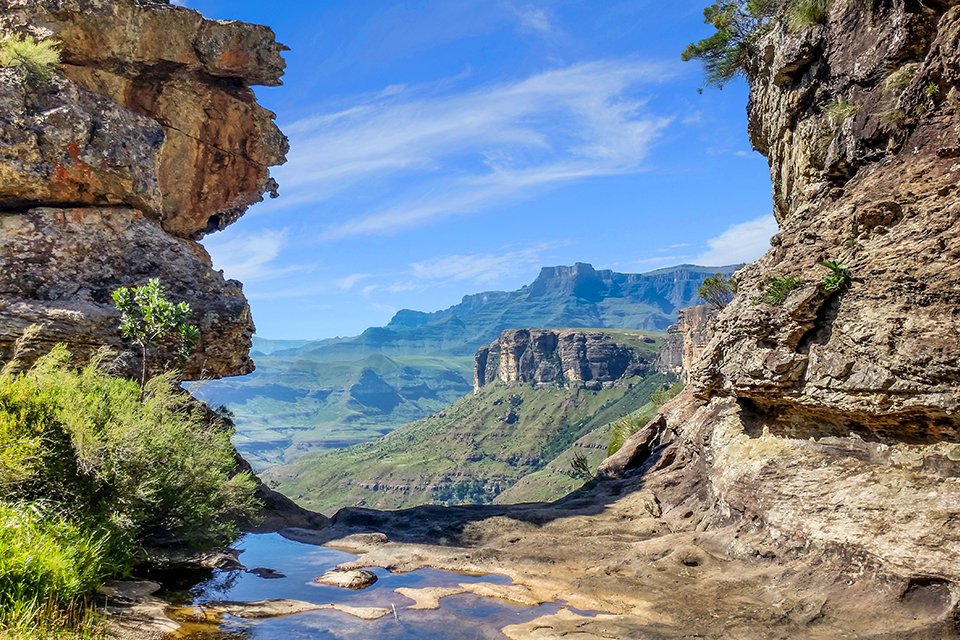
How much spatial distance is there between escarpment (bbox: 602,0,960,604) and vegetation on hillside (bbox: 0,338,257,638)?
2412 cm

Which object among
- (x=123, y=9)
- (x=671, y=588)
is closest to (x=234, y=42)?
(x=123, y=9)

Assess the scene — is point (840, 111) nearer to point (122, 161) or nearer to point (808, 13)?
point (808, 13)

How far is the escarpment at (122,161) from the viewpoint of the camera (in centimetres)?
3497

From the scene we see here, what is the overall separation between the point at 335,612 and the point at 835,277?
24.6 m

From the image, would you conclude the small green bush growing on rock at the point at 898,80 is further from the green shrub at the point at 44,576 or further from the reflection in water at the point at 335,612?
the green shrub at the point at 44,576

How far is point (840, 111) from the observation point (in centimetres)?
2838

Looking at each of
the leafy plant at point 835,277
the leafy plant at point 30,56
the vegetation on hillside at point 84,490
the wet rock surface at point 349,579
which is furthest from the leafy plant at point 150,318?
the leafy plant at point 835,277

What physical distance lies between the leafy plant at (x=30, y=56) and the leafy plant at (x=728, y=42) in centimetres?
4143

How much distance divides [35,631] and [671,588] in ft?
71.5

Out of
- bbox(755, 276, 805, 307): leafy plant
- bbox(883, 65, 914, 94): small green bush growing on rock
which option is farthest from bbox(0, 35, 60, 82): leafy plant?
bbox(883, 65, 914, 94): small green bush growing on rock

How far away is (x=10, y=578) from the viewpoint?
1352 centimetres

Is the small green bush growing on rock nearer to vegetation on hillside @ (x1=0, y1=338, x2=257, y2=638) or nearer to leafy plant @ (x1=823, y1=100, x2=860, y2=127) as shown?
leafy plant @ (x1=823, y1=100, x2=860, y2=127)

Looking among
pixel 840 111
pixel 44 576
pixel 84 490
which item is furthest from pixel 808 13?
pixel 84 490

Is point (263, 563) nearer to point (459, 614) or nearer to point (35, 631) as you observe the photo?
point (459, 614)
